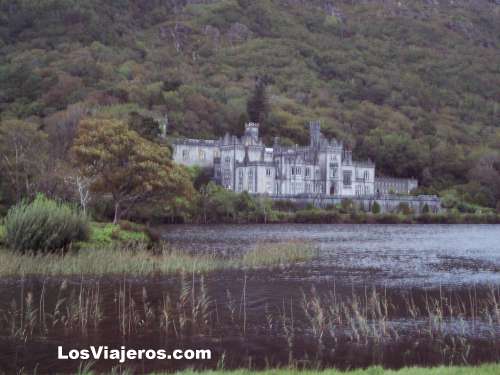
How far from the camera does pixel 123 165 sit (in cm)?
5288

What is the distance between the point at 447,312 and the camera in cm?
2552

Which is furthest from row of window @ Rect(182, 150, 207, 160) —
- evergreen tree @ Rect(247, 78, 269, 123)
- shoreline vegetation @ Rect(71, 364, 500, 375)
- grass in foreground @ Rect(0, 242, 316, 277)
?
shoreline vegetation @ Rect(71, 364, 500, 375)

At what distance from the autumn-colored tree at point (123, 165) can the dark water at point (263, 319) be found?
1722 cm

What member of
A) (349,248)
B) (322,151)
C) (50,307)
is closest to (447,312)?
(50,307)

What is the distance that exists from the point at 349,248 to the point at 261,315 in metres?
29.7

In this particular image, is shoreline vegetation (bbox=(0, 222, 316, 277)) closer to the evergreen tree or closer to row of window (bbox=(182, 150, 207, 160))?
row of window (bbox=(182, 150, 207, 160))

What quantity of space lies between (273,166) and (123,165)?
240 ft

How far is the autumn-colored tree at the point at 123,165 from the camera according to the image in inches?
1993

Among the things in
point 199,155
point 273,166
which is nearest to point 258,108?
point 199,155

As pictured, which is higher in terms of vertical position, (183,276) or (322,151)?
(322,151)

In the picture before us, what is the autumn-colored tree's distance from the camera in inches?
1993

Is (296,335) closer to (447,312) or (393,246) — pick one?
(447,312)

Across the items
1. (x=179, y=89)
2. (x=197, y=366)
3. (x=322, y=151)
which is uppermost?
(x=179, y=89)

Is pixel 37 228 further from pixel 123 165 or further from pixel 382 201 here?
pixel 382 201
